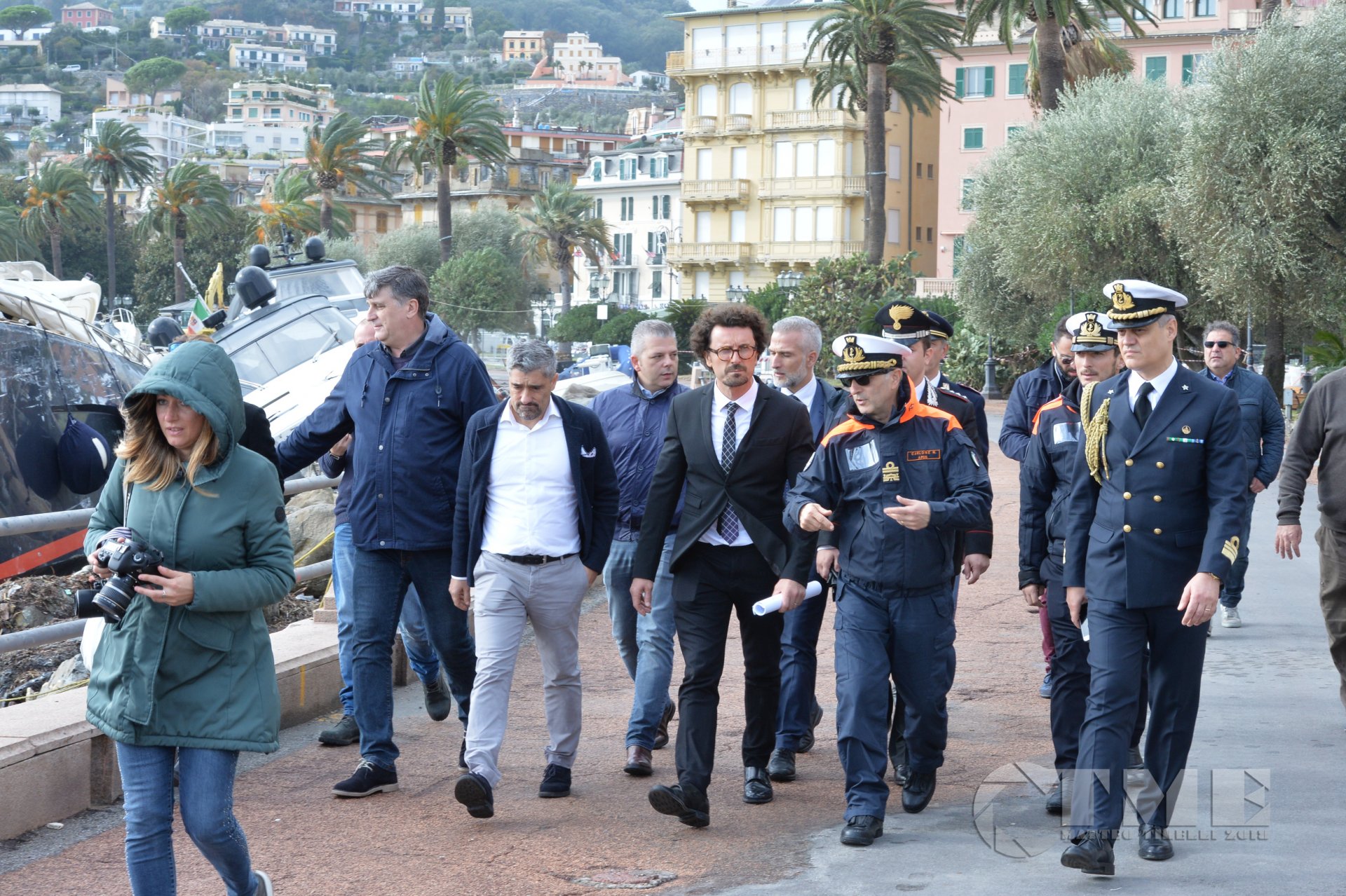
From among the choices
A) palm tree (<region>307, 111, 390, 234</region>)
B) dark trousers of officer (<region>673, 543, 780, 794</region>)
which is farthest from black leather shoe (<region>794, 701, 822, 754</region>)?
palm tree (<region>307, 111, 390, 234</region>)

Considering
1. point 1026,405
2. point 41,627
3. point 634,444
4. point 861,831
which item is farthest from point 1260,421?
point 41,627

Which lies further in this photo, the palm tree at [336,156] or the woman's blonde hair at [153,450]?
the palm tree at [336,156]

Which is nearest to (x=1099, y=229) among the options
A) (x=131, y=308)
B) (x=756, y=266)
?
(x=756, y=266)

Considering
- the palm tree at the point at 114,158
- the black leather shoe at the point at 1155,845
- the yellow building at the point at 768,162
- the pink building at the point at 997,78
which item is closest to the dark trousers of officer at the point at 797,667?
the black leather shoe at the point at 1155,845

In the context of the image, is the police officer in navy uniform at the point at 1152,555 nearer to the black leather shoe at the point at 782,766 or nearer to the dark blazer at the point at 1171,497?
the dark blazer at the point at 1171,497

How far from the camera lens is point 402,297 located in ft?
22.1

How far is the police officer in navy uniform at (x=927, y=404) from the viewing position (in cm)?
670

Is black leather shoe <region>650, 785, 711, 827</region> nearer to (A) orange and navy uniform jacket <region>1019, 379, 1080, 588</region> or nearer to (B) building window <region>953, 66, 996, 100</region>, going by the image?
(A) orange and navy uniform jacket <region>1019, 379, 1080, 588</region>

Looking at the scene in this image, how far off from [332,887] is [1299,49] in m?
26.5

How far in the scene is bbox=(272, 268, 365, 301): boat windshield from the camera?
70.7 ft

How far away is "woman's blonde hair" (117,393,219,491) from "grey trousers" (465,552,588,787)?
6.87 ft

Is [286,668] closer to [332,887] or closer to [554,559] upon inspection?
[554,559]

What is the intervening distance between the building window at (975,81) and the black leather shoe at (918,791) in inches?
2910

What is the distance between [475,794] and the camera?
239 inches
